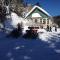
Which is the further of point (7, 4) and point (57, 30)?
point (7, 4)

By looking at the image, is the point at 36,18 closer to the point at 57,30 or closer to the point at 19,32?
the point at 57,30

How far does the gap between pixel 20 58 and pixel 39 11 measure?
12845 mm

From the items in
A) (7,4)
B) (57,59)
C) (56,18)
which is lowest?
(57,59)

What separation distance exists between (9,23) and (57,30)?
5.16 meters

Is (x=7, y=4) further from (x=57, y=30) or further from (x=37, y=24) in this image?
(x=57, y=30)

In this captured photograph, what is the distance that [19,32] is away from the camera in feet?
39.9

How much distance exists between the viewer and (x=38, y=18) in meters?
16.8

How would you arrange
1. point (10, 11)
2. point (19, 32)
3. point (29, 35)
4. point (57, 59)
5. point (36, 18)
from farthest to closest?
point (10, 11) < point (36, 18) < point (19, 32) < point (29, 35) < point (57, 59)

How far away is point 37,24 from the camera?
1523 centimetres

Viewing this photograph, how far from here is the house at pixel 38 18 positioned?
15441mm

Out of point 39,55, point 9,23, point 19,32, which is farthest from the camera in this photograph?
A: point 9,23

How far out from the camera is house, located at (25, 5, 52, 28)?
1544cm

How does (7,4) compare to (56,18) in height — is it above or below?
above

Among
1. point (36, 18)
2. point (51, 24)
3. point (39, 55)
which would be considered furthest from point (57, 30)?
point (39, 55)
